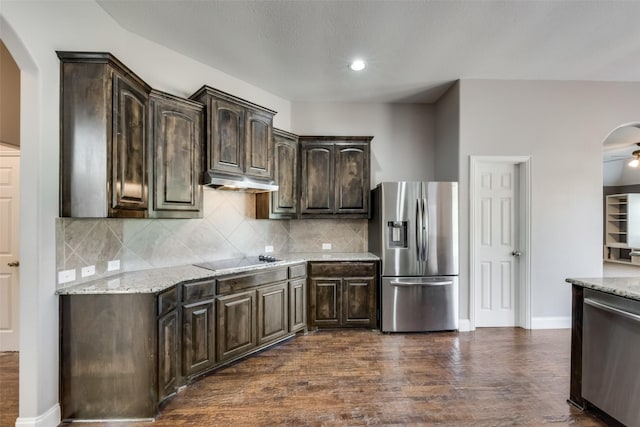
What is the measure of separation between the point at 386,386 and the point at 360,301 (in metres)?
1.20

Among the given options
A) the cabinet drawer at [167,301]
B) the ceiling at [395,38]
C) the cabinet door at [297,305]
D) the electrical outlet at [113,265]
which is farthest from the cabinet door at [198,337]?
the ceiling at [395,38]

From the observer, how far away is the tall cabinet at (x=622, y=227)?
→ 7.50m

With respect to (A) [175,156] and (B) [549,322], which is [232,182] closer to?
(A) [175,156]

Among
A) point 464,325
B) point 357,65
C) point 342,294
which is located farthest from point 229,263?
point 464,325

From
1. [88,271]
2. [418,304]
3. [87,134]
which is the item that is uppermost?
[87,134]

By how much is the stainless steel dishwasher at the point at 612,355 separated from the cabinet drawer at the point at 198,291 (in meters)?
2.90

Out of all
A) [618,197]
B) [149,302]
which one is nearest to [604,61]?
[149,302]

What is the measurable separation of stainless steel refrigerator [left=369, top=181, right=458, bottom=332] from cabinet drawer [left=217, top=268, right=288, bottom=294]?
4.17 ft

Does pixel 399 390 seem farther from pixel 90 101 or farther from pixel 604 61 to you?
pixel 604 61

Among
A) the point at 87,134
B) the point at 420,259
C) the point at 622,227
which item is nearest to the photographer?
the point at 87,134

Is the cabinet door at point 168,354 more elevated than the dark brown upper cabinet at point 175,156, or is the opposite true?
the dark brown upper cabinet at point 175,156

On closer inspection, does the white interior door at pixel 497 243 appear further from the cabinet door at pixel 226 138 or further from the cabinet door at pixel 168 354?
the cabinet door at pixel 168 354

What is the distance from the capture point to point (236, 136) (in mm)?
2875

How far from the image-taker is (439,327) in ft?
11.1
